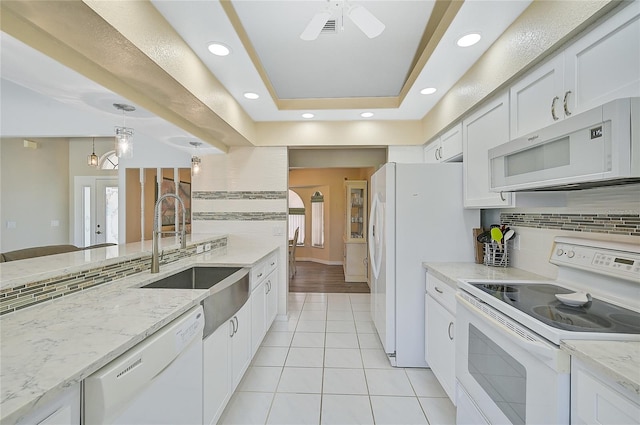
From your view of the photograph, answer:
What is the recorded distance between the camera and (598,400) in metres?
0.85

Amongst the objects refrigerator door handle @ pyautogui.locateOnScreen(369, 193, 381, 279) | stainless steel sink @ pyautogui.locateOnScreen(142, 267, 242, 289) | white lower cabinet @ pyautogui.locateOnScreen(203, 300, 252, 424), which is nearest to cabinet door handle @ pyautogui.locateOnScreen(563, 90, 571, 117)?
refrigerator door handle @ pyautogui.locateOnScreen(369, 193, 381, 279)

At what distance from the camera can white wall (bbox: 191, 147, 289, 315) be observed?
355cm

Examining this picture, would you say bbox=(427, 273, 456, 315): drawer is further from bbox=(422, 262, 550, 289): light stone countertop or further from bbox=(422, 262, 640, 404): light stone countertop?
bbox=(422, 262, 640, 404): light stone countertop

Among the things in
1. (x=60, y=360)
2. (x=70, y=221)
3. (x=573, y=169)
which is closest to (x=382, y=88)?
(x=573, y=169)

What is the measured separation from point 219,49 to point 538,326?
2.19 meters

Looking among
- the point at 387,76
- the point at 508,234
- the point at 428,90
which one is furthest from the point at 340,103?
the point at 508,234

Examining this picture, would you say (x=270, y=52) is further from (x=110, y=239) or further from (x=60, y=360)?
(x=110, y=239)

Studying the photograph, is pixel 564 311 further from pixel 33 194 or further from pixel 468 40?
pixel 33 194

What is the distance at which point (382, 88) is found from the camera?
9.37 ft

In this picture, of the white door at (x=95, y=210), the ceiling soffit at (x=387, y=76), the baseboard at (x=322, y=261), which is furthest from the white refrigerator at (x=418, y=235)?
the white door at (x=95, y=210)

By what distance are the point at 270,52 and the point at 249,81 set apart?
0.92 ft

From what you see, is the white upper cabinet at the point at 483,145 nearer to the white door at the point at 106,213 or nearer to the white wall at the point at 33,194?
the white door at the point at 106,213

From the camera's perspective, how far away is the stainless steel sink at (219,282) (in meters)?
1.58

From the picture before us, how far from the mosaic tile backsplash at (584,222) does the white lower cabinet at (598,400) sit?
831 mm
